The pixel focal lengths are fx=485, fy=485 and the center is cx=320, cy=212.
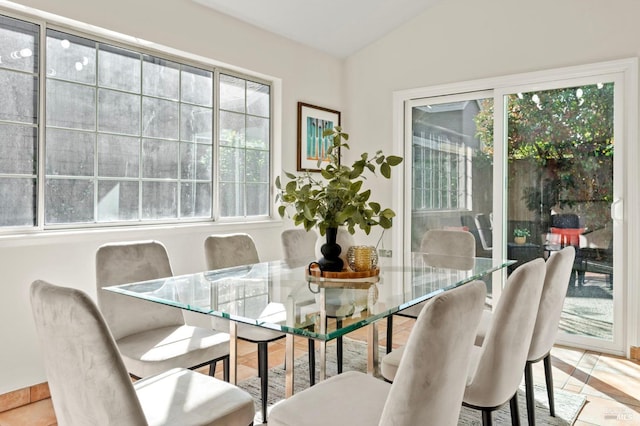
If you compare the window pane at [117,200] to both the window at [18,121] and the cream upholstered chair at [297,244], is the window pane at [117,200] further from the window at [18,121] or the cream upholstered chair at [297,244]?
the cream upholstered chair at [297,244]

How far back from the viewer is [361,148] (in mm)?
5004

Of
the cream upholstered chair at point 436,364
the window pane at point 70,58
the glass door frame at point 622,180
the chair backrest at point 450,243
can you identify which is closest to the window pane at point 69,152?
the window pane at point 70,58

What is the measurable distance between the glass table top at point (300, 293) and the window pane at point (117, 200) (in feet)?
3.48

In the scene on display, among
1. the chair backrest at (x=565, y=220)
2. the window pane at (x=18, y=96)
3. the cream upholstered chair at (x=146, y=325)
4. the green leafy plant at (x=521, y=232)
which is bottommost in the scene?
the cream upholstered chair at (x=146, y=325)

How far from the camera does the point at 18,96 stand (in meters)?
2.73

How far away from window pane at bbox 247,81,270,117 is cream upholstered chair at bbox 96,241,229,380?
1.94 m

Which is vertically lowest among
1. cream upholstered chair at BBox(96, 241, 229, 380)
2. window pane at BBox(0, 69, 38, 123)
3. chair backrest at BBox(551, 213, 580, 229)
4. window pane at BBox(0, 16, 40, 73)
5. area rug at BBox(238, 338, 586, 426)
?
area rug at BBox(238, 338, 586, 426)

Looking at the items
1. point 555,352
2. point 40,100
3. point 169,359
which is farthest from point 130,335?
point 555,352

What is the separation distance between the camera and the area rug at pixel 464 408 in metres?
2.54

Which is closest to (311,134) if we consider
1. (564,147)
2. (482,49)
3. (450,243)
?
(482,49)

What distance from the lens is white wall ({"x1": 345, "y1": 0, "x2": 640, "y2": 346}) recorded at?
3.54 m

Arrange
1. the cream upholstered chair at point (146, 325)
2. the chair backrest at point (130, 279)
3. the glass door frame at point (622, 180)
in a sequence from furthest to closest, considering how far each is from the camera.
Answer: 1. the glass door frame at point (622, 180)
2. the chair backrest at point (130, 279)
3. the cream upholstered chair at point (146, 325)

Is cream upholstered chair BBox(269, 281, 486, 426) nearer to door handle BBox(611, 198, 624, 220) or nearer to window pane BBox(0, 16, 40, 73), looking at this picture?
window pane BBox(0, 16, 40, 73)

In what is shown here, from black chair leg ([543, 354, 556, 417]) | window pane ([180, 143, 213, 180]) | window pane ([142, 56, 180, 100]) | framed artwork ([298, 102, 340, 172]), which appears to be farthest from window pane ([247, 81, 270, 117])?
black chair leg ([543, 354, 556, 417])
